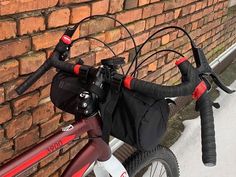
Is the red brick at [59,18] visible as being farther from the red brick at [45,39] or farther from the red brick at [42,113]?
the red brick at [42,113]

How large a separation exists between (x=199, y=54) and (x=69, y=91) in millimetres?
443

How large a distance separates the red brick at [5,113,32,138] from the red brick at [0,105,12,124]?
35 millimetres

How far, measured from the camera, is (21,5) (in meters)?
1.36

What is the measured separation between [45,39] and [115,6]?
21.7 inches

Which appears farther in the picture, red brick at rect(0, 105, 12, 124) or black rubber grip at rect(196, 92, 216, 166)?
red brick at rect(0, 105, 12, 124)

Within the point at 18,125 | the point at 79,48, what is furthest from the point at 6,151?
the point at 79,48

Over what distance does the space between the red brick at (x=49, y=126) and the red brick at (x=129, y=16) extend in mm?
665

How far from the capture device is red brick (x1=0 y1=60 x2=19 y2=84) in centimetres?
139

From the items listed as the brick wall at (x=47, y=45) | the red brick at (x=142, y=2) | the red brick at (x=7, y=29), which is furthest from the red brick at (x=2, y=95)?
the red brick at (x=142, y=2)

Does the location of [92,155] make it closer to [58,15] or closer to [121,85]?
[121,85]

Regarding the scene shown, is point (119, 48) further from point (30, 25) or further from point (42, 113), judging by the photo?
point (30, 25)

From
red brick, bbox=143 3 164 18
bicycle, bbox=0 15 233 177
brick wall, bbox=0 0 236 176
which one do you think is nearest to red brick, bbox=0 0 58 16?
brick wall, bbox=0 0 236 176

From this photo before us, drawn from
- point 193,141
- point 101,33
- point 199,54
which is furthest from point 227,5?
point 199,54

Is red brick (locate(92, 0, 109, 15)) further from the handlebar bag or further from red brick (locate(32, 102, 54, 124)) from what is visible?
the handlebar bag
